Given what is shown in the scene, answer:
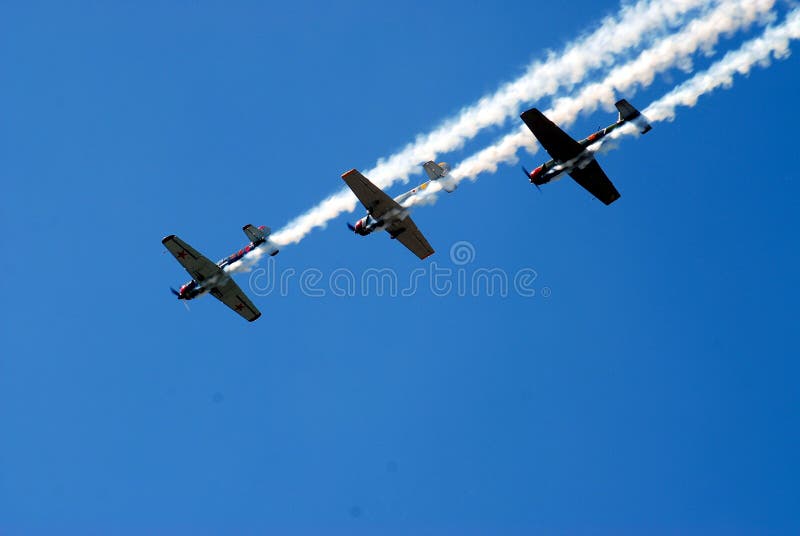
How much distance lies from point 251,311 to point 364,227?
7.77 m

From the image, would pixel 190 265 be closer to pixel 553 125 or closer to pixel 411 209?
pixel 411 209

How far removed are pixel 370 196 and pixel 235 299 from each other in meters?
9.06

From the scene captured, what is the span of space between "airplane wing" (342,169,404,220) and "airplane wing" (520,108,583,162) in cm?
610

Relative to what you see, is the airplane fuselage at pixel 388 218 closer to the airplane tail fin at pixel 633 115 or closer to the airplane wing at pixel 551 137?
the airplane wing at pixel 551 137

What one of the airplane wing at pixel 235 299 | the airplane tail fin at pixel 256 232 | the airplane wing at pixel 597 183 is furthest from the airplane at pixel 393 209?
the airplane wing at pixel 235 299

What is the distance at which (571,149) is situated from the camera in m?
35.7

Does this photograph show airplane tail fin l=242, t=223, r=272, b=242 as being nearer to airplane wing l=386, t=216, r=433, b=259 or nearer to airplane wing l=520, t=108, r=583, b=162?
airplane wing l=386, t=216, r=433, b=259

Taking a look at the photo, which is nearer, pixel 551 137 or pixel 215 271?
pixel 551 137

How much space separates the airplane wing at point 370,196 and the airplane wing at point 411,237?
1.16 meters

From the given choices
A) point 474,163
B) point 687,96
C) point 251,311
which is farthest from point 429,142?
point 251,311

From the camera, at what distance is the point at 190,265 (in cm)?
3944

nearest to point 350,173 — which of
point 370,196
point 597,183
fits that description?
point 370,196

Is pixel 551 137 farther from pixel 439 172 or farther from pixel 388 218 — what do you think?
pixel 388 218

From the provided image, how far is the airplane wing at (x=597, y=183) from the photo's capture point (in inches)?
1500
